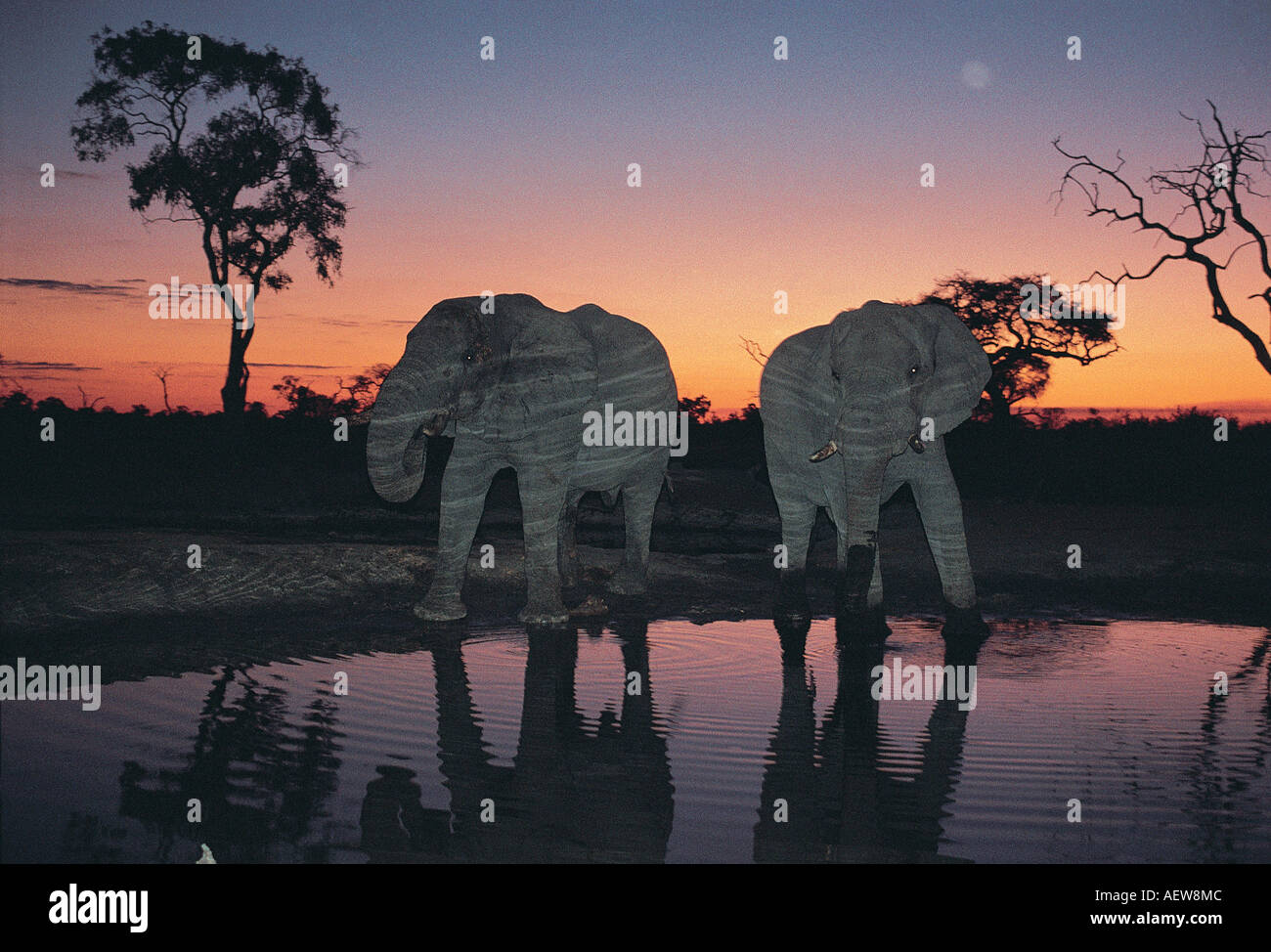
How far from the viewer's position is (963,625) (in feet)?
37.7

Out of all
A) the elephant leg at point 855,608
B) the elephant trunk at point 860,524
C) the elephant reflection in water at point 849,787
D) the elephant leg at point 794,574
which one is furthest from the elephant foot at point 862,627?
the elephant reflection in water at point 849,787

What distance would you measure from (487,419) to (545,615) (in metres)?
2.09

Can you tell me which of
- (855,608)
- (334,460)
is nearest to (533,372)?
(855,608)

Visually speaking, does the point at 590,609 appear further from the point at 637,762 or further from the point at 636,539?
the point at 637,762

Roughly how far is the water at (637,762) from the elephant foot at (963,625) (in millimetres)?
1116

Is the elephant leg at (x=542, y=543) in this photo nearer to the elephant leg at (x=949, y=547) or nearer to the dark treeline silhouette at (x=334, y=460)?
the elephant leg at (x=949, y=547)

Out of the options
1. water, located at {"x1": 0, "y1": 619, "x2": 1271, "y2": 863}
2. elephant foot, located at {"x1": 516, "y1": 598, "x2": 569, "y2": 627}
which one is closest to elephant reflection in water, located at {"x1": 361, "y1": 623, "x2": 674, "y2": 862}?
water, located at {"x1": 0, "y1": 619, "x2": 1271, "y2": 863}

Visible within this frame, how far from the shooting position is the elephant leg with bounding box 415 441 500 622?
11.8 meters

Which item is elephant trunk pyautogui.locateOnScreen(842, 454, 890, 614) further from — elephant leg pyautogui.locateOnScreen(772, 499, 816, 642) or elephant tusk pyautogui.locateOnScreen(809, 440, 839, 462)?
elephant leg pyautogui.locateOnScreen(772, 499, 816, 642)

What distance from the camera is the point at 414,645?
10.5 metres

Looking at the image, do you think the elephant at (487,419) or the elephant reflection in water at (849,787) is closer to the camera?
the elephant reflection in water at (849,787)

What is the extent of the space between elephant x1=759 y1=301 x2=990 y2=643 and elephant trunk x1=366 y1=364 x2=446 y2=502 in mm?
3859

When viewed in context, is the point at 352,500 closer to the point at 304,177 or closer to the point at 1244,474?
the point at 304,177

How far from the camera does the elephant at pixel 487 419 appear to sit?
11164 millimetres
